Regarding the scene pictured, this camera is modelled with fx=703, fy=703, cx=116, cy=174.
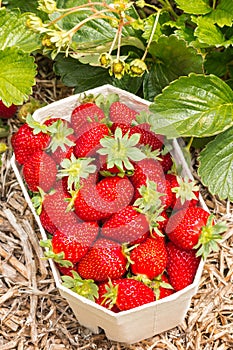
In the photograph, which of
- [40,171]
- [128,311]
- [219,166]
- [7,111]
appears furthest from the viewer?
[7,111]

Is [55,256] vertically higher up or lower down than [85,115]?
lower down

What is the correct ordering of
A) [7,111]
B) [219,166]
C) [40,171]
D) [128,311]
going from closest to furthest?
[128,311] < [40,171] < [219,166] < [7,111]

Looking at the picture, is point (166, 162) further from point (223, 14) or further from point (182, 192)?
point (223, 14)

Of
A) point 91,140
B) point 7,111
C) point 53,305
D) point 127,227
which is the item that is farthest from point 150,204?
point 7,111

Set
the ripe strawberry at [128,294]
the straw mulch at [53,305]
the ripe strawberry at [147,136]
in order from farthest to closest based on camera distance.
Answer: the straw mulch at [53,305]
the ripe strawberry at [147,136]
the ripe strawberry at [128,294]

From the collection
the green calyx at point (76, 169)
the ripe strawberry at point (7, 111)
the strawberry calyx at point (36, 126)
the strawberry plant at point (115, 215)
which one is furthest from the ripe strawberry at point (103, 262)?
the ripe strawberry at point (7, 111)

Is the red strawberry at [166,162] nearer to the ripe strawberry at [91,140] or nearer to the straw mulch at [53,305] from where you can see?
the ripe strawberry at [91,140]

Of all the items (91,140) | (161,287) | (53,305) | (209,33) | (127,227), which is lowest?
(53,305)

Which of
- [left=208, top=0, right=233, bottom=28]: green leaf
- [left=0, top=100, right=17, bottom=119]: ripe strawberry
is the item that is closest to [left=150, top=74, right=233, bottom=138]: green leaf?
[left=208, top=0, right=233, bottom=28]: green leaf
